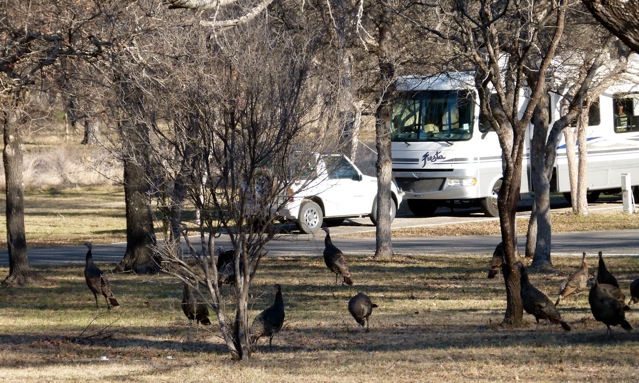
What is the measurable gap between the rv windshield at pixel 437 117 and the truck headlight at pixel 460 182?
3.58ft

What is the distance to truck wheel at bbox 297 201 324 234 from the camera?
24.1m

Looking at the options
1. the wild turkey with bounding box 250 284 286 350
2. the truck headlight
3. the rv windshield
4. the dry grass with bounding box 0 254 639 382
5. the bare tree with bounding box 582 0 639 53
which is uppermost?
the rv windshield

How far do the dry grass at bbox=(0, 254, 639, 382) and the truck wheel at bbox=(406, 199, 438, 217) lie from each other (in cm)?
1259

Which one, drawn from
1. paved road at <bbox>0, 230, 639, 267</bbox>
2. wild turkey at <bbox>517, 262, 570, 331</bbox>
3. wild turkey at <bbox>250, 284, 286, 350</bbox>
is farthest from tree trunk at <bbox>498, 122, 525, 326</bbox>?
paved road at <bbox>0, 230, 639, 267</bbox>

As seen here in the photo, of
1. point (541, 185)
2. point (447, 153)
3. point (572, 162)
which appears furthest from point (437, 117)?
point (541, 185)

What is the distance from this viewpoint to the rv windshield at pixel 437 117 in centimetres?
2708

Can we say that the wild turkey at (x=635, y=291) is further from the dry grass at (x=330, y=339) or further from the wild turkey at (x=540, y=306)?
the wild turkey at (x=540, y=306)

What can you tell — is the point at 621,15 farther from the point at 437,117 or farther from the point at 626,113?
the point at 626,113

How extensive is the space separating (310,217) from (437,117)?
524 centimetres

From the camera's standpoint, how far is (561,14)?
10609 millimetres

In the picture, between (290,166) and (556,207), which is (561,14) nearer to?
(290,166)

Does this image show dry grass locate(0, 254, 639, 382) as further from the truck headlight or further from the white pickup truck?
the truck headlight

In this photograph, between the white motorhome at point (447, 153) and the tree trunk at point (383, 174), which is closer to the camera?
the tree trunk at point (383, 174)

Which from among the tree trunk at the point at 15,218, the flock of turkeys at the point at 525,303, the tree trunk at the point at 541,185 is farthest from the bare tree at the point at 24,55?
the tree trunk at the point at 541,185
